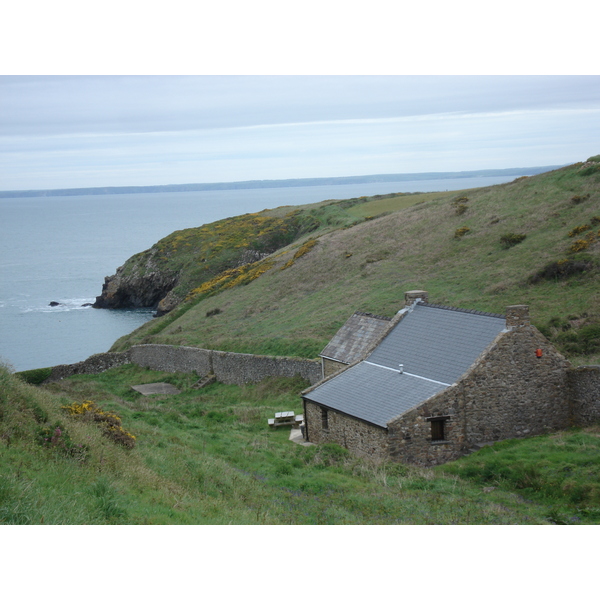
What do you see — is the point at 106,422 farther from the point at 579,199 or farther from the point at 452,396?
the point at 579,199

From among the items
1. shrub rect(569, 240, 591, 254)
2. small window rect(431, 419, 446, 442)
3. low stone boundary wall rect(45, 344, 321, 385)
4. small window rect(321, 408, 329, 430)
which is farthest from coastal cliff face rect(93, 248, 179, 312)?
small window rect(431, 419, 446, 442)

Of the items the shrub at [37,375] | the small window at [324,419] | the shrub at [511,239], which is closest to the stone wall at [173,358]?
the shrub at [37,375]

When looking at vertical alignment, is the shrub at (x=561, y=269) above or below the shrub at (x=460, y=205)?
below

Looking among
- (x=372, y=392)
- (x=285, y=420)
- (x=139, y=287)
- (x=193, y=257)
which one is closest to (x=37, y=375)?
(x=285, y=420)

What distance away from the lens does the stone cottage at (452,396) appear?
709 inches

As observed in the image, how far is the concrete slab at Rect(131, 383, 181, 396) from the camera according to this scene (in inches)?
1417

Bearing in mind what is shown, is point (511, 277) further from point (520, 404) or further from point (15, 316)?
point (15, 316)

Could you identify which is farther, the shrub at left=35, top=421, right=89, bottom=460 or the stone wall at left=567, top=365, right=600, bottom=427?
the stone wall at left=567, top=365, right=600, bottom=427

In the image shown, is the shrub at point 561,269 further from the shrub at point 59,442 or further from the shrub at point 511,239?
the shrub at point 59,442

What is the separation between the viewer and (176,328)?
51.1 m

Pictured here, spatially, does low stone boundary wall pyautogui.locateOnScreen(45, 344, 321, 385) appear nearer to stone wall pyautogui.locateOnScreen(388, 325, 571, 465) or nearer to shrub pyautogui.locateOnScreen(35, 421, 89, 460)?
stone wall pyautogui.locateOnScreen(388, 325, 571, 465)

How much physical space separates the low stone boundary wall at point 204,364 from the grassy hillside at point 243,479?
34.3 feet

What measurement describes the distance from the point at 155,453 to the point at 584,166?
45.2 metres

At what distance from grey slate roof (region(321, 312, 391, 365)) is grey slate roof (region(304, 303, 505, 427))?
5.89 ft
